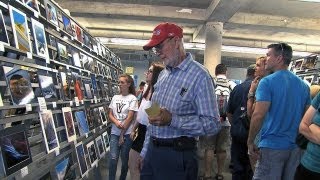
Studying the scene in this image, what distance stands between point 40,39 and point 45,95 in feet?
1.65

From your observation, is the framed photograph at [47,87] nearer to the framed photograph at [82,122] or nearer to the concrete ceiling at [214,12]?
the framed photograph at [82,122]

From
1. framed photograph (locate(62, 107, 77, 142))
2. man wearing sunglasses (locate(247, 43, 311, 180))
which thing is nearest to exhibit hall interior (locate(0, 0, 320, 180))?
framed photograph (locate(62, 107, 77, 142))

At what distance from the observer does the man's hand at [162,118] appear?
2.09 meters

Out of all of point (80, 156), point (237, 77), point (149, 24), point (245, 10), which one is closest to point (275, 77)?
point (80, 156)


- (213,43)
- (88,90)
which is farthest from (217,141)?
(213,43)

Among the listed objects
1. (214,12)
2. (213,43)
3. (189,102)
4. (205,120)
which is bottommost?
(205,120)

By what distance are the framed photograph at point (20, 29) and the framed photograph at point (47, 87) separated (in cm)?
39

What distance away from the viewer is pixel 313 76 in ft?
19.0

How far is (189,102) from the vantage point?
7.37 ft

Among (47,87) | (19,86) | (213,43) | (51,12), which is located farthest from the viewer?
(213,43)

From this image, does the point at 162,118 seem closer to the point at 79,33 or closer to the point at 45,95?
the point at 45,95

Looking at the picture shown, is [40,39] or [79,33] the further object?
[79,33]

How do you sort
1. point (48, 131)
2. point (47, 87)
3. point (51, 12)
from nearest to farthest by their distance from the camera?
point (48, 131) < point (47, 87) < point (51, 12)

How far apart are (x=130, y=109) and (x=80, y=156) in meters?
1.01
